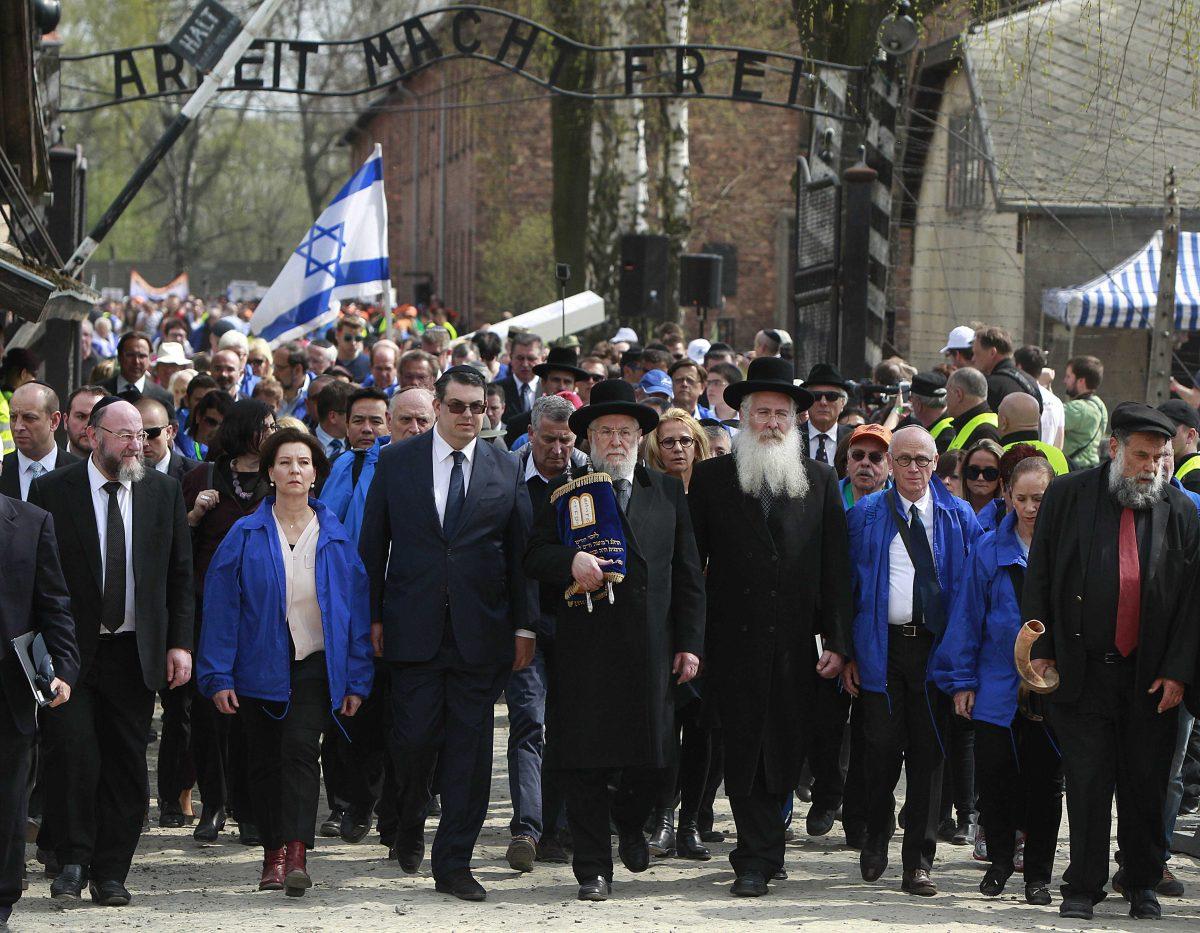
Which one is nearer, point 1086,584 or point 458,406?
point 1086,584

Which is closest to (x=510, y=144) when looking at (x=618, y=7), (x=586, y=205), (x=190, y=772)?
(x=586, y=205)

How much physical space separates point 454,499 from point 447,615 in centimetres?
49

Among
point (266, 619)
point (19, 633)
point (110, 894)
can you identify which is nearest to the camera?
point (19, 633)

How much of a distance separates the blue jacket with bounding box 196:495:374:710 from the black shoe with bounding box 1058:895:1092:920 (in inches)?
113

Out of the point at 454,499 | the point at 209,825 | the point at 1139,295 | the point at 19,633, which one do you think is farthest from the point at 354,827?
the point at 1139,295

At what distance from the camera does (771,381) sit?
8297 millimetres

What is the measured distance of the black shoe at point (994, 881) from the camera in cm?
803

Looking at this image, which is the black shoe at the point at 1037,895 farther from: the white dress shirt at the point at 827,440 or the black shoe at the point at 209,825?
the white dress shirt at the point at 827,440

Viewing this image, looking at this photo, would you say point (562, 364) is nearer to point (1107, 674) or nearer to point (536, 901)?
point (536, 901)

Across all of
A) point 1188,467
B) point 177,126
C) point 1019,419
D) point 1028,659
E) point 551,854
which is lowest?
point 551,854

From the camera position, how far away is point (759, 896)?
798 centimetres

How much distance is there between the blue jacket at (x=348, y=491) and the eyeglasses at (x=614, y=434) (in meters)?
1.53

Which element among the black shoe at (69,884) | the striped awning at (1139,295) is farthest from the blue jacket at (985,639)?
the striped awning at (1139,295)

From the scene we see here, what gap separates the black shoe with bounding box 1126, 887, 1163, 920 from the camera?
25.2 feet
